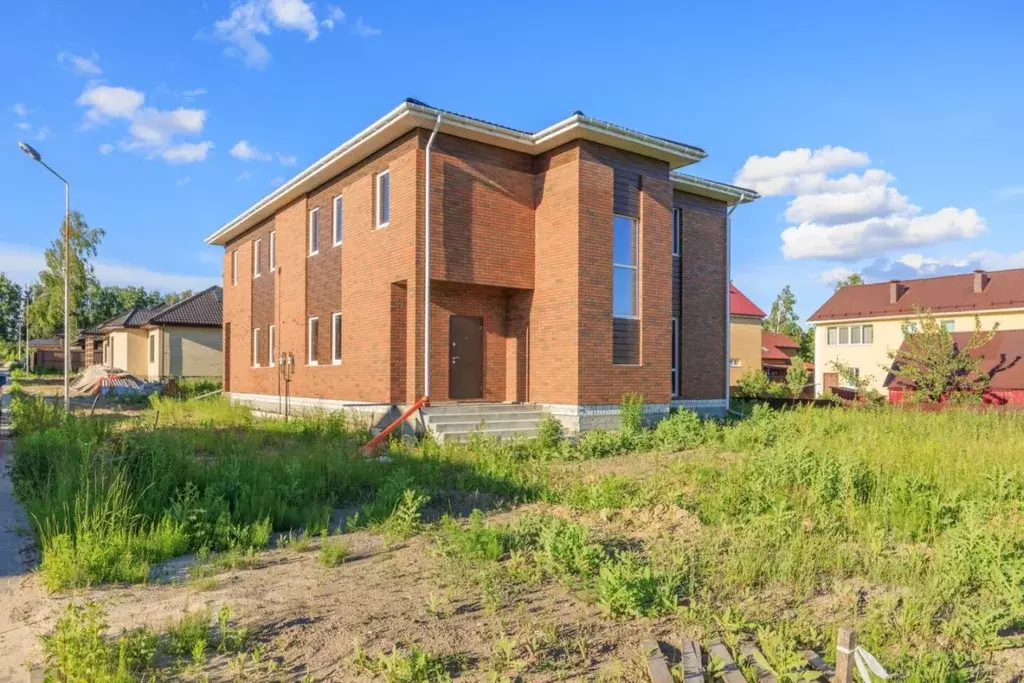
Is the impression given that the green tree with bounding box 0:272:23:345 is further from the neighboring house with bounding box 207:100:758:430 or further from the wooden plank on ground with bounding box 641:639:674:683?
the wooden plank on ground with bounding box 641:639:674:683

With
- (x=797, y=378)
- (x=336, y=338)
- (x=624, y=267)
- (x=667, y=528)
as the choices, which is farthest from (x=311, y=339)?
(x=797, y=378)

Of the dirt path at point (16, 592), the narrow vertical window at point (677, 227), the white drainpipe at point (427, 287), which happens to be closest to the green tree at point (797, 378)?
the narrow vertical window at point (677, 227)

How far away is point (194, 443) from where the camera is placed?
11594mm

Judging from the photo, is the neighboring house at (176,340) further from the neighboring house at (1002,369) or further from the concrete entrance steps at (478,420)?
the neighboring house at (1002,369)

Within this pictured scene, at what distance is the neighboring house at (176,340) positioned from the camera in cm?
3497

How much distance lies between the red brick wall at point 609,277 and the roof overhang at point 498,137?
1.26ft

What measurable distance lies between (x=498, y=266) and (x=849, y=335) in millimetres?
32434

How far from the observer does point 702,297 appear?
18531 millimetres

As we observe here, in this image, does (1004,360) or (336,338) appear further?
(1004,360)

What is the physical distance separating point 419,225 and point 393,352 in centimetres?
270

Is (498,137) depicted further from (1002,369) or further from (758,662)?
(1002,369)

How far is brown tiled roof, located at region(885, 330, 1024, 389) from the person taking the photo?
81.4 feet

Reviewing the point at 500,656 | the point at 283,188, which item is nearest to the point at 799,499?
the point at 500,656

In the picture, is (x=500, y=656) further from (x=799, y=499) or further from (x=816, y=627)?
(x=799, y=499)
